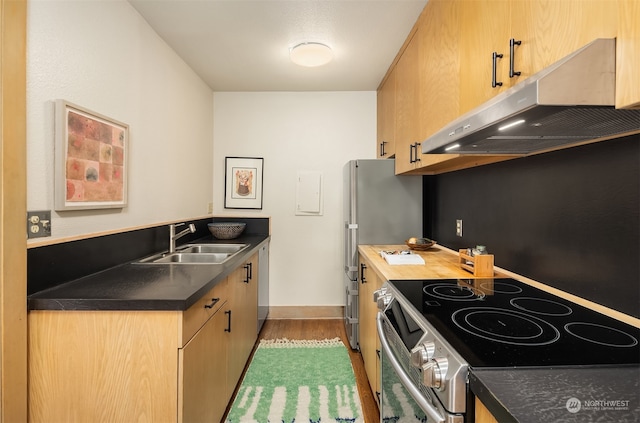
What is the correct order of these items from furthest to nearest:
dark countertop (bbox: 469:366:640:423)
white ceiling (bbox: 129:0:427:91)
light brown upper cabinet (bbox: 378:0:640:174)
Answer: white ceiling (bbox: 129:0:427:91), light brown upper cabinet (bbox: 378:0:640:174), dark countertop (bbox: 469:366:640:423)

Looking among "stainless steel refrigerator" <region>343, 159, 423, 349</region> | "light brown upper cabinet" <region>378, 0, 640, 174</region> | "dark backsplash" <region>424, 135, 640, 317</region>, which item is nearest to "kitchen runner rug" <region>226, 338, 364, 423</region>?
"stainless steel refrigerator" <region>343, 159, 423, 349</region>

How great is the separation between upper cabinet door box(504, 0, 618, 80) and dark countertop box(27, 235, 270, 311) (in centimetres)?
141

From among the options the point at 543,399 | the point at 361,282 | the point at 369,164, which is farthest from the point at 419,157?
the point at 543,399

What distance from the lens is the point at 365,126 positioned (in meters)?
3.37

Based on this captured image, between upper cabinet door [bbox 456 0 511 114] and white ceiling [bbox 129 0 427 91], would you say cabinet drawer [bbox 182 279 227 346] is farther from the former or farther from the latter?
white ceiling [bbox 129 0 427 91]

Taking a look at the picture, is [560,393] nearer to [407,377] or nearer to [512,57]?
[407,377]

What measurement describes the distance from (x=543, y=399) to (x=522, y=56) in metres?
0.98

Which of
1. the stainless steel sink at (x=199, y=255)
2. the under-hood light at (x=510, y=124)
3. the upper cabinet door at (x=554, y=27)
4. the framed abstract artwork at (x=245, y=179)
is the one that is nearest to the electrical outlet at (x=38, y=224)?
the stainless steel sink at (x=199, y=255)

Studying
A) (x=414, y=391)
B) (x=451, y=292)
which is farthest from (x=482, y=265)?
(x=414, y=391)

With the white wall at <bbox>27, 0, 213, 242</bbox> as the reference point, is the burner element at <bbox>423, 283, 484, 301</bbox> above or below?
below

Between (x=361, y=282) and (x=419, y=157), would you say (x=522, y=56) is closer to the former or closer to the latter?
(x=419, y=157)

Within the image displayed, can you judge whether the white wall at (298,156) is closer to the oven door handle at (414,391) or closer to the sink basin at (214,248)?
the sink basin at (214,248)

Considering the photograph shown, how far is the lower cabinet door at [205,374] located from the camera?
1184 mm

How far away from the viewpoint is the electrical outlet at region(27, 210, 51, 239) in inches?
47.6
